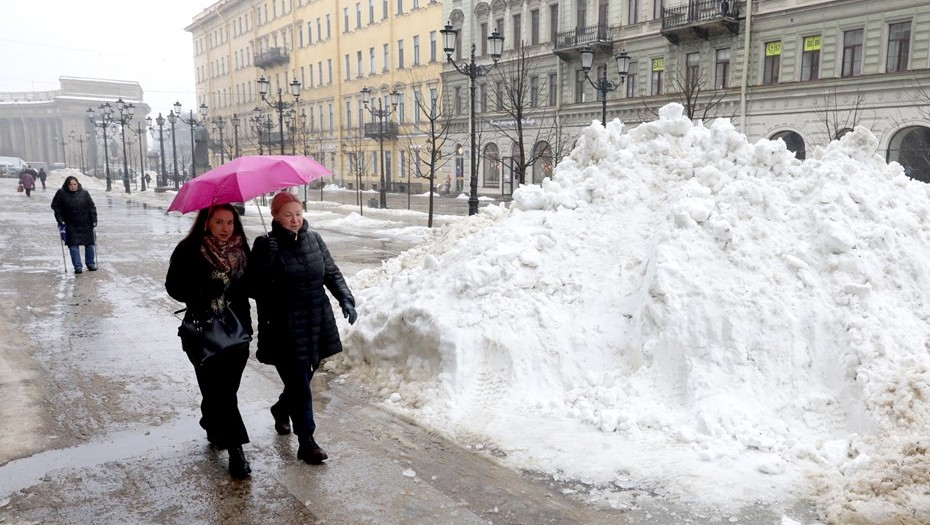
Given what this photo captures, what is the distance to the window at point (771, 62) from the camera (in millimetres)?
27562

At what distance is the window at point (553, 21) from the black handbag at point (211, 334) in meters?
34.8

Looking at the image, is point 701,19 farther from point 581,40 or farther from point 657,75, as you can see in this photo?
point 581,40

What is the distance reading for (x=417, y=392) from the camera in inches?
217

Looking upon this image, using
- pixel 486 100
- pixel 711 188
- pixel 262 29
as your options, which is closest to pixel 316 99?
pixel 262 29

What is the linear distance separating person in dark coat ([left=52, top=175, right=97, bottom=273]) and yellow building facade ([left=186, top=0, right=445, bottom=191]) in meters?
25.2

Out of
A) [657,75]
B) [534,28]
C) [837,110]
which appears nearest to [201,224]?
[837,110]

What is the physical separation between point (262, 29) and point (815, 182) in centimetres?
6889

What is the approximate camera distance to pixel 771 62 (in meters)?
27.9

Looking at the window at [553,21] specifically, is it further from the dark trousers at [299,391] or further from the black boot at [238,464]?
the black boot at [238,464]

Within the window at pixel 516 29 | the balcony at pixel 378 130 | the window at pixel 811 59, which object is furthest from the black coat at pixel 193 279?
the balcony at pixel 378 130

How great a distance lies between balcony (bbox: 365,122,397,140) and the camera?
48.2 m

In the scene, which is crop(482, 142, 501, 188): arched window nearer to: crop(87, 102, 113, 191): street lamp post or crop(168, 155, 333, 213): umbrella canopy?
crop(87, 102, 113, 191): street lamp post

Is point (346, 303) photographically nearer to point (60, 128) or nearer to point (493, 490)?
point (493, 490)

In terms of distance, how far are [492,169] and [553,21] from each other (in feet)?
30.7
